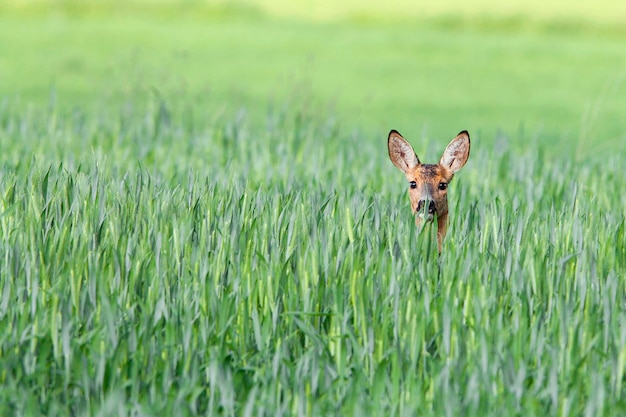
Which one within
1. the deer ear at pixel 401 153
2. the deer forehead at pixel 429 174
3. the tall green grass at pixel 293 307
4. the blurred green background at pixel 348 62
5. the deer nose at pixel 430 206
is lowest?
the tall green grass at pixel 293 307

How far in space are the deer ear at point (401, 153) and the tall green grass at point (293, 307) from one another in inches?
9.7

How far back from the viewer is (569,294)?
11.3 feet

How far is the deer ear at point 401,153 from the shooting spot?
13.3 feet

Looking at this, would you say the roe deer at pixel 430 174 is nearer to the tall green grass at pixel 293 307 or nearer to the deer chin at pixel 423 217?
the deer chin at pixel 423 217

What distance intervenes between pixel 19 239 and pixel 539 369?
1.89 metres

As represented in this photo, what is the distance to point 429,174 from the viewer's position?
3979 mm

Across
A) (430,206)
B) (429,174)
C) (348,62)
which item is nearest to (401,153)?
(429,174)

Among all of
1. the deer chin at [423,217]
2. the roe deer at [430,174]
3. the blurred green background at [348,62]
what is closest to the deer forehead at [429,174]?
the roe deer at [430,174]

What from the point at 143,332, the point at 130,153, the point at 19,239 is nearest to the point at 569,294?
the point at 143,332

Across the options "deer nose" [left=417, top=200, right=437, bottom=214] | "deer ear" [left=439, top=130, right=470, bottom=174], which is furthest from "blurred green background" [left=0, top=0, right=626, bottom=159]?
"deer nose" [left=417, top=200, right=437, bottom=214]

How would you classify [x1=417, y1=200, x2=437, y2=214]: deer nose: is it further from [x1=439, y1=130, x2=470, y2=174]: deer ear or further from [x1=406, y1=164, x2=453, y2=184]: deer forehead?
[x1=439, y1=130, x2=470, y2=174]: deer ear

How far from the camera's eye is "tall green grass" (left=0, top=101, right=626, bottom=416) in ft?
9.35

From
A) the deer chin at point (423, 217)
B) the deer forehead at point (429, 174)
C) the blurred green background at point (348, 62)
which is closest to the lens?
the deer chin at point (423, 217)

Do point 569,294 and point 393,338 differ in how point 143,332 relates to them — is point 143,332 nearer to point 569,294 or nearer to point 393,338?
point 393,338
